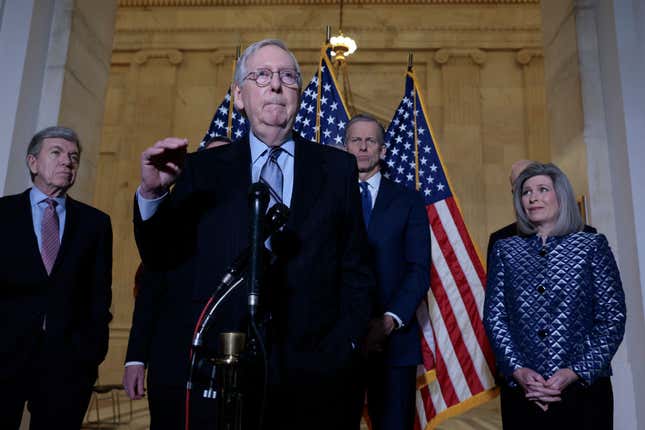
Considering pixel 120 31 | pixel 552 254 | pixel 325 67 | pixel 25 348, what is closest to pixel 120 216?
pixel 120 31

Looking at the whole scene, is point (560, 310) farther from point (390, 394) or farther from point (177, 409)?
point (177, 409)

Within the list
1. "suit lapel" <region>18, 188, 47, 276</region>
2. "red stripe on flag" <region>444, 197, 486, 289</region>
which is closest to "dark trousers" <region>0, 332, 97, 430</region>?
"suit lapel" <region>18, 188, 47, 276</region>

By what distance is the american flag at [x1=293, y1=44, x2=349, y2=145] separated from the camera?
509 cm

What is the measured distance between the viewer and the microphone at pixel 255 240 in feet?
4.64

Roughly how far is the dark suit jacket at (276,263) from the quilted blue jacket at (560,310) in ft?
3.91

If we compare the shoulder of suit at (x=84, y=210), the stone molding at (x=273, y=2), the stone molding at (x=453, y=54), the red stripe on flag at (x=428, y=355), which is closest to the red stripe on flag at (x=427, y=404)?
the red stripe on flag at (x=428, y=355)

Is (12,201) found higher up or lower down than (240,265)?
higher up

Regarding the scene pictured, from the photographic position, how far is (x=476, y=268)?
14.5 feet

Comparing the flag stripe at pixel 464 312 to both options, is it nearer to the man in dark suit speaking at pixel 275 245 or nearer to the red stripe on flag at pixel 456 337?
the red stripe on flag at pixel 456 337

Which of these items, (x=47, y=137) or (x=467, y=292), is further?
(x=467, y=292)

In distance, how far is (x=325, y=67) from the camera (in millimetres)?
5285

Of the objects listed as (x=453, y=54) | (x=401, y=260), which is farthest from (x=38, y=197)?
(x=453, y=54)

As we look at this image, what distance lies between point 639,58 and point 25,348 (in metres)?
4.38

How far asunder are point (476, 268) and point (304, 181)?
2808 mm
